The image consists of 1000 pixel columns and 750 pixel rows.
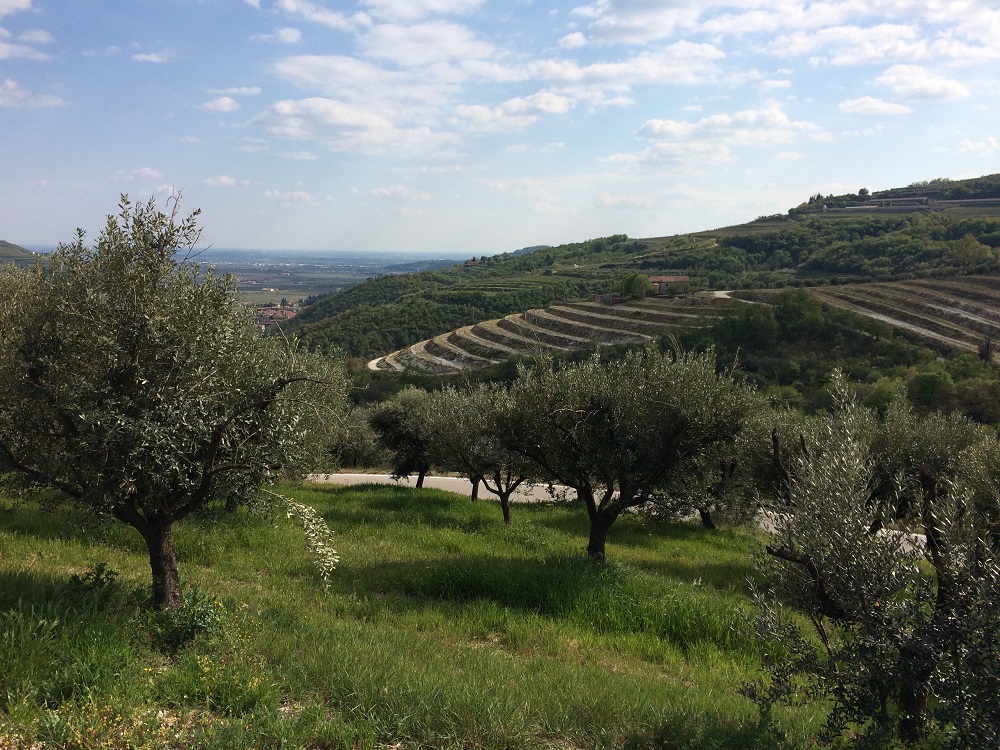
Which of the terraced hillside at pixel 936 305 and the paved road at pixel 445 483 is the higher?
the terraced hillside at pixel 936 305

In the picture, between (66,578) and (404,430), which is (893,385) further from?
(66,578)

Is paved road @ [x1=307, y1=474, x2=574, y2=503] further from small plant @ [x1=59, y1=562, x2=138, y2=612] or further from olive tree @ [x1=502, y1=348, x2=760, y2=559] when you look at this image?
small plant @ [x1=59, y1=562, x2=138, y2=612]

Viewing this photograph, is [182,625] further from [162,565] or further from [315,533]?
[315,533]

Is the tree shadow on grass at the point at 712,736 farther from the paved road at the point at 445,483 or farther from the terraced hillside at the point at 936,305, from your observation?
the terraced hillside at the point at 936,305

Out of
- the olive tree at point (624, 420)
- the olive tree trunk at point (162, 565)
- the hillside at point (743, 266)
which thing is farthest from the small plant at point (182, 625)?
the hillside at point (743, 266)

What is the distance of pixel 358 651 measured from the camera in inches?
315

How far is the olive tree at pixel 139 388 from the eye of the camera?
732 centimetres

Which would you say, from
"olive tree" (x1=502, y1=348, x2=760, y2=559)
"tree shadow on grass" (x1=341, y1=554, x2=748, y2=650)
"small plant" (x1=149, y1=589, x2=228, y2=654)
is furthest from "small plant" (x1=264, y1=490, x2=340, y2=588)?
"olive tree" (x1=502, y1=348, x2=760, y2=559)

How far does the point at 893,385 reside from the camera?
154 feet

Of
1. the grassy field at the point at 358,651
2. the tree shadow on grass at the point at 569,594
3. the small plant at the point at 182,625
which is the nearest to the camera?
the grassy field at the point at 358,651

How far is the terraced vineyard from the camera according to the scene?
60375 mm

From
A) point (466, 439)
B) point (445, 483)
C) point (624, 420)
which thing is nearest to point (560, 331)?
point (445, 483)

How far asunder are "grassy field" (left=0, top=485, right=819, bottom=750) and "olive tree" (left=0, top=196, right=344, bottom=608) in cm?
108

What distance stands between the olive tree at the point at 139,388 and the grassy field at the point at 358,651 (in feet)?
3.53
